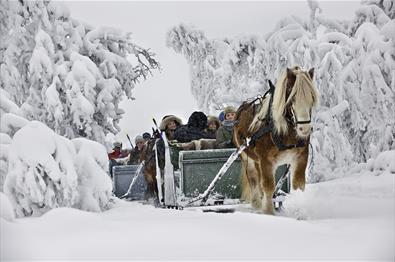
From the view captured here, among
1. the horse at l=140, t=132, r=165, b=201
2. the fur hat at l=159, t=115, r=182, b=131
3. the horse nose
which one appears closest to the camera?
the horse nose

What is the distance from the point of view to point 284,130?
683 cm

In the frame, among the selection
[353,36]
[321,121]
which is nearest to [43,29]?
[321,121]

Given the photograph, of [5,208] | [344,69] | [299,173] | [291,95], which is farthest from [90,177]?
[344,69]

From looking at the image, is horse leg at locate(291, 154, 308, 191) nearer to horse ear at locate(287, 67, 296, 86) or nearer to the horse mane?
the horse mane

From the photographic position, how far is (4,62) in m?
11.9

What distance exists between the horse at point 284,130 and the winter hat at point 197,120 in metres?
2.40

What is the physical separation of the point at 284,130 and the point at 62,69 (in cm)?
629

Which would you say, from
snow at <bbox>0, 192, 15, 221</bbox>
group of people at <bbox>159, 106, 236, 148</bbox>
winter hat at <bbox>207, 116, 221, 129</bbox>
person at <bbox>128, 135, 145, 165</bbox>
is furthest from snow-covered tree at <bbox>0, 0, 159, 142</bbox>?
snow at <bbox>0, 192, 15, 221</bbox>

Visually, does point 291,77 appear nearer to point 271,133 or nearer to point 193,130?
point 271,133

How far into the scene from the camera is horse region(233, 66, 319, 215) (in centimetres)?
643

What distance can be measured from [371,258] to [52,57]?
973 centimetres

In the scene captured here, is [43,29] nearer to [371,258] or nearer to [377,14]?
→ [377,14]

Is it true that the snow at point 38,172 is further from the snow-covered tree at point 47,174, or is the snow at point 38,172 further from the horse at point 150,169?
the horse at point 150,169

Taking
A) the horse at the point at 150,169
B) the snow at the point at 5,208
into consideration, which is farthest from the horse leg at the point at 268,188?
the horse at the point at 150,169
